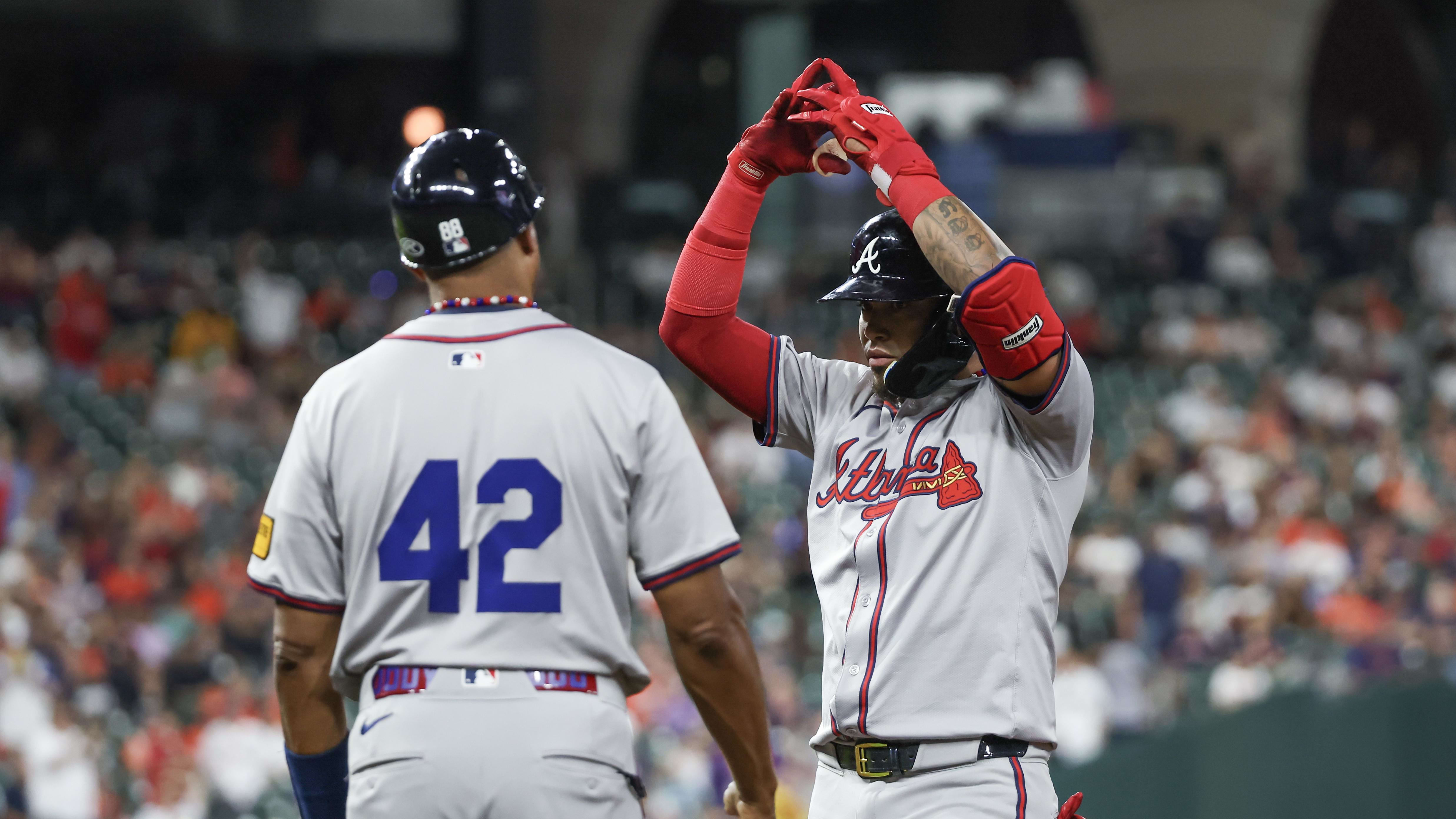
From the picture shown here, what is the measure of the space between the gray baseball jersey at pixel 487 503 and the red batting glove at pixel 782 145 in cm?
78

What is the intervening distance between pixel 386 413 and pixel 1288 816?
19.0ft

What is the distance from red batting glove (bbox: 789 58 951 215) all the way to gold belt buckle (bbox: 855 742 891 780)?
95 cm

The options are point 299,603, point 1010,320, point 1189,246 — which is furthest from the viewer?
point 1189,246

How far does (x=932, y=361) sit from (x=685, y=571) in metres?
0.71

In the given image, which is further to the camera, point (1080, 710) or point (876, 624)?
point (1080, 710)

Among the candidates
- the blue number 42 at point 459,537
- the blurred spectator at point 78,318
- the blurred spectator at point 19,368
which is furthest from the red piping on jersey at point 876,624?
the blurred spectator at point 78,318

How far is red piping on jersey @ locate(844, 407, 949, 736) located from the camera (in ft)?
9.77

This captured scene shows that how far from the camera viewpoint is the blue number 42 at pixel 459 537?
2.59 m

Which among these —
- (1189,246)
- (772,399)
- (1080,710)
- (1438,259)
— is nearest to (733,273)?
(772,399)

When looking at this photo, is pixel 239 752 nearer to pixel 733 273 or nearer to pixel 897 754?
pixel 733 273

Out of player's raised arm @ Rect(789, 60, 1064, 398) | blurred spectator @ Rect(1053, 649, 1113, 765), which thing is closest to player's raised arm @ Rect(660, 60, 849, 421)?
player's raised arm @ Rect(789, 60, 1064, 398)

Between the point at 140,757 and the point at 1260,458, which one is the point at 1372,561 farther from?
the point at 140,757

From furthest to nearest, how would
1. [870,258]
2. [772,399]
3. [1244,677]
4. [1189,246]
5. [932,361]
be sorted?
[1189,246]
[1244,677]
[772,399]
[870,258]
[932,361]

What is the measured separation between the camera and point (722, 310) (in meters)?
3.34
